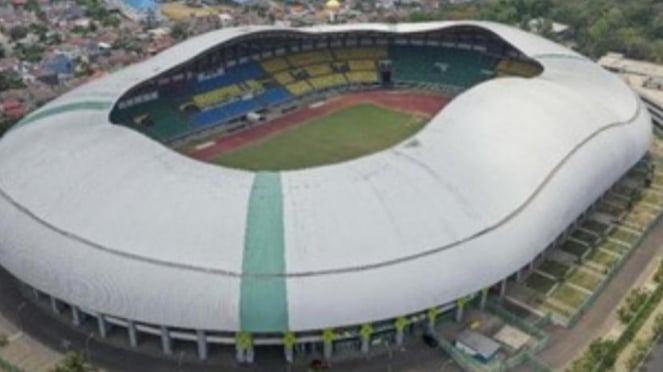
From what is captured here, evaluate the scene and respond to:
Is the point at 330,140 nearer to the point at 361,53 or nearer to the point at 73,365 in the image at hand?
the point at 361,53

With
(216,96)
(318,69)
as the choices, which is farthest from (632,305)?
(318,69)

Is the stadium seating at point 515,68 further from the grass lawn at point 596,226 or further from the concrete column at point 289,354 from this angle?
the concrete column at point 289,354

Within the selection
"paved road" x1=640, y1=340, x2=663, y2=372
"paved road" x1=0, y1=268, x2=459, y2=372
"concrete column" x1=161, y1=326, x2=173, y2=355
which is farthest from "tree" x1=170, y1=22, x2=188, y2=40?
"paved road" x1=640, y1=340, x2=663, y2=372

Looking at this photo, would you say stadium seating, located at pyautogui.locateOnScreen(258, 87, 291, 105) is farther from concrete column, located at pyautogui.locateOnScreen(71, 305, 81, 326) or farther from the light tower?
the light tower

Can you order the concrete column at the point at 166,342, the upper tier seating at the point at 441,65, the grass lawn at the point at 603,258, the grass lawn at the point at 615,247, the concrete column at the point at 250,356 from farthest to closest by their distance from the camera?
1. the upper tier seating at the point at 441,65
2. the grass lawn at the point at 615,247
3. the grass lawn at the point at 603,258
4. the concrete column at the point at 250,356
5. the concrete column at the point at 166,342

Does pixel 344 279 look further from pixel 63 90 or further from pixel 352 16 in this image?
pixel 352 16

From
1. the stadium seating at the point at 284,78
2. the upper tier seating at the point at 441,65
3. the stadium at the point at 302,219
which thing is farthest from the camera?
the upper tier seating at the point at 441,65

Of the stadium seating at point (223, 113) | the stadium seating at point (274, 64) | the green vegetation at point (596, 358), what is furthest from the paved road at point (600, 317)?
the stadium seating at point (274, 64)
